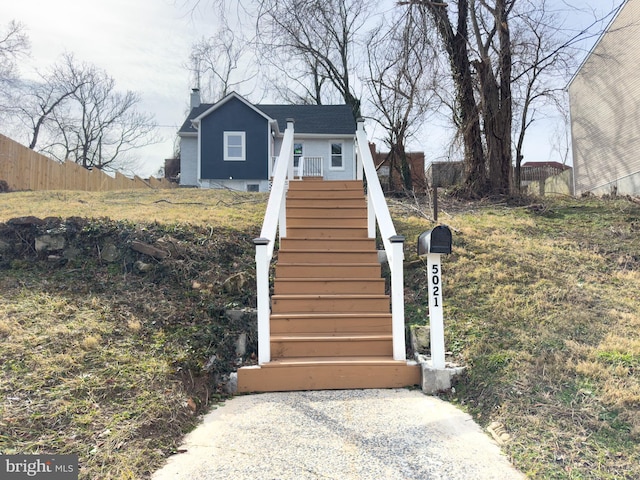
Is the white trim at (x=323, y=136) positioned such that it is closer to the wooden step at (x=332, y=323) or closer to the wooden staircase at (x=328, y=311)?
the wooden staircase at (x=328, y=311)

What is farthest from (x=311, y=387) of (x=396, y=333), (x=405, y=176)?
(x=405, y=176)

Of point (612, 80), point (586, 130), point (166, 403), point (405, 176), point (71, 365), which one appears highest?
point (612, 80)

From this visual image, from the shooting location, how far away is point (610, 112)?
A: 16.0 metres

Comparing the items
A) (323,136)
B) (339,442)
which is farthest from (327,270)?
(323,136)

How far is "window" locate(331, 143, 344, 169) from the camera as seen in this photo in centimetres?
2012

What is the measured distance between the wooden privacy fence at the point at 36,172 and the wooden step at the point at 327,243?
12.3 m

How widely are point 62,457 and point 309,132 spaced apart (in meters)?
18.4

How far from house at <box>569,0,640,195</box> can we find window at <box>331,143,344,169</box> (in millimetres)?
9694

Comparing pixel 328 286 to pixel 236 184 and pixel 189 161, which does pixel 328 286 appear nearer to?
pixel 236 184

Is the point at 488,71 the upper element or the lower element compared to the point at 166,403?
upper

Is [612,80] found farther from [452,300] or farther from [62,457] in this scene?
[62,457]

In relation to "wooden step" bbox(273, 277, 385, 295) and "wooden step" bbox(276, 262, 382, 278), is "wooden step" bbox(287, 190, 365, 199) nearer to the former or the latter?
"wooden step" bbox(276, 262, 382, 278)

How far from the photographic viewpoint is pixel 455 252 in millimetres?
5953

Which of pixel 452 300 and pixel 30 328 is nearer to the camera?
pixel 30 328
